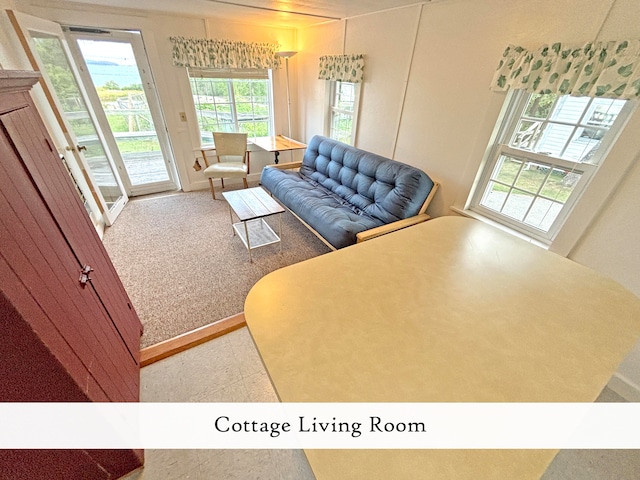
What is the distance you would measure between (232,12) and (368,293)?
3.46 m

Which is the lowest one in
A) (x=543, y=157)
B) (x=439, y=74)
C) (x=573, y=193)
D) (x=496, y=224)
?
(x=496, y=224)

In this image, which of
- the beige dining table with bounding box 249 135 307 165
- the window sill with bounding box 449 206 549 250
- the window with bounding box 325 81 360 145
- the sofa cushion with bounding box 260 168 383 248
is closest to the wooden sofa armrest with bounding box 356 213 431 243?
the sofa cushion with bounding box 260 168 383 248

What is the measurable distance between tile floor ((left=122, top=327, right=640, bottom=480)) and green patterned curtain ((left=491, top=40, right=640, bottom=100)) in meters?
1.76

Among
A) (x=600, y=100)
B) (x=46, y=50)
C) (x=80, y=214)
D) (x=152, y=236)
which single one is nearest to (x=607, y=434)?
(x=600, y=100)

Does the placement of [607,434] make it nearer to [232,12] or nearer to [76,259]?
[76,259]

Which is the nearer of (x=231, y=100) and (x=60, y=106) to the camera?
(x=60, y=106)

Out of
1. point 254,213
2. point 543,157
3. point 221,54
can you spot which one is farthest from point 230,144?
point 543,157

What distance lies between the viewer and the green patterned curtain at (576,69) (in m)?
1.26

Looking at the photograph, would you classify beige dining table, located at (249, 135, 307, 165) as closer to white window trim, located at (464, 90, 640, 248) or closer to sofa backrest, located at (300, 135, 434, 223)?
sofa backrest, located at (300, 135, 434, 223)

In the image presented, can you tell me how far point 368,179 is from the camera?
8.79ft

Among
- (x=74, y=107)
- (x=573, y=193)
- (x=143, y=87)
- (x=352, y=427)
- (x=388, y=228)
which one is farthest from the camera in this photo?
(x=143, y=87)

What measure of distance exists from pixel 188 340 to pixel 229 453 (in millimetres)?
749

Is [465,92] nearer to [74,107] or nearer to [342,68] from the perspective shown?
[342,68]

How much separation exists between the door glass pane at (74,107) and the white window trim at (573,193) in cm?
383
